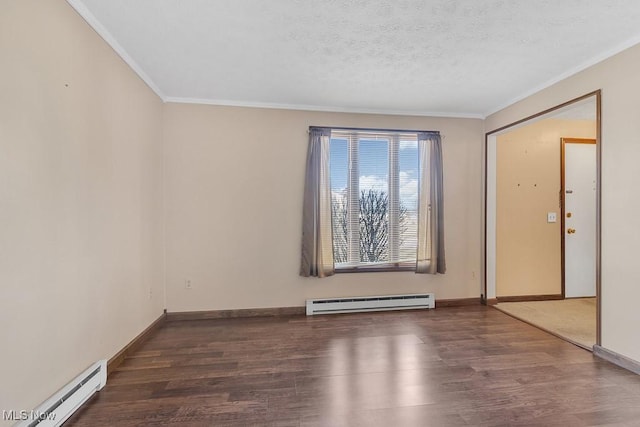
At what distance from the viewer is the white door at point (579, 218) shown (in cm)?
419

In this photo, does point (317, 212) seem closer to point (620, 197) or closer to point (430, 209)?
point (430, 209)

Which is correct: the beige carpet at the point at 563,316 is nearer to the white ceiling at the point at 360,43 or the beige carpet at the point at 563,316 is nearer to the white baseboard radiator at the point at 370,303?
the white baseboard radiator at the point at 370,303

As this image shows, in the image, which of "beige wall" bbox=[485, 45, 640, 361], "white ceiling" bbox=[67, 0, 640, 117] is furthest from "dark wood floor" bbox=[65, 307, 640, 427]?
"white ceiling" bbox=[67, 0, 640, 117]

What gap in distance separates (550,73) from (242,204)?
3624mm

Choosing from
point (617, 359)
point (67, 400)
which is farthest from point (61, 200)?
point (617, 359)

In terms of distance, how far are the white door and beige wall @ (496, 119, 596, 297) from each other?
0.15 meters

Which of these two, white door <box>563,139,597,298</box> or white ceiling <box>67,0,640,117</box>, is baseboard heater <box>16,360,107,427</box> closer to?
white ceiling <box>67,0,640,117</box>

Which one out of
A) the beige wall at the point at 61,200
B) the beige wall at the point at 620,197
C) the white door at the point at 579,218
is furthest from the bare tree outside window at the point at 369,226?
the white door at the point at 579,218

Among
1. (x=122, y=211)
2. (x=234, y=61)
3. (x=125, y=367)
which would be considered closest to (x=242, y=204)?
(x=122, y=211)

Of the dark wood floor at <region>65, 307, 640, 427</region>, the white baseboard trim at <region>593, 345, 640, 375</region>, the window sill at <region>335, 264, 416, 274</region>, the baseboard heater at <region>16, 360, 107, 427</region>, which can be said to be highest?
the window sill at <region>335, 264, 416, 274</region>

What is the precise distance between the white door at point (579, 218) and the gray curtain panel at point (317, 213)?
357 centimetres

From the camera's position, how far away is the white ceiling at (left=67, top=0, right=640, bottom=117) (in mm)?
1927

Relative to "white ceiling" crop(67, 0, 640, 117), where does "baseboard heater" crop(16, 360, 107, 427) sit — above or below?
below

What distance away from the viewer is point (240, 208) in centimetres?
358
